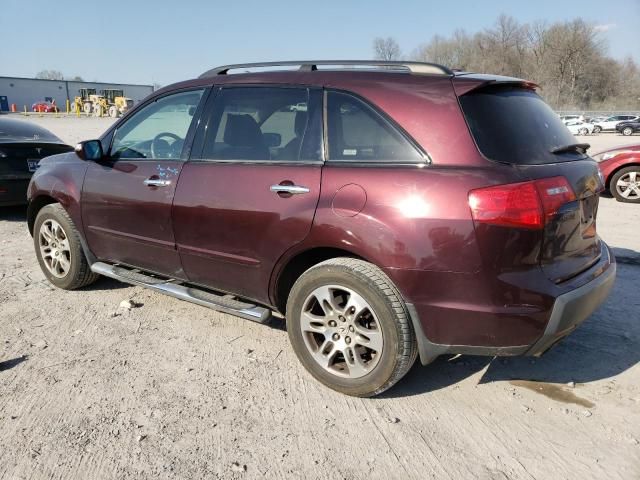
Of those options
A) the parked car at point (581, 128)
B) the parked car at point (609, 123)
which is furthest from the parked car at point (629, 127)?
the parked car at point (581, 128)

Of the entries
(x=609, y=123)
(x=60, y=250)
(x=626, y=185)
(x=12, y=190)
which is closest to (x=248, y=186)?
(x=60, y=250)

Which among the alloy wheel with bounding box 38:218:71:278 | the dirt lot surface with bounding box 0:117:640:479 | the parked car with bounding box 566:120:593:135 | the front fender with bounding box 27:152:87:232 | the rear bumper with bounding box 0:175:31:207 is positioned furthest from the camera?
the parked car with bounding box 566:120:593:135

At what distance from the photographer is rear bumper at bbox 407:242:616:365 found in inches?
101

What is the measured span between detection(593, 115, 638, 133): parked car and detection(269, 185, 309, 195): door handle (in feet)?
148

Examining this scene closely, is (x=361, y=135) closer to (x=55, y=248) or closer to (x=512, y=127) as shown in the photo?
(x=512, y=127)

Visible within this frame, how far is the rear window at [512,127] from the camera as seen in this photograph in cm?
264

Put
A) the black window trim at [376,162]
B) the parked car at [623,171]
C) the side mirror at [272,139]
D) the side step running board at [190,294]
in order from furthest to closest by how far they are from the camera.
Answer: the parked car at [623,171] < the side step running board at [190,294] < the side mirror at [272,139] < the black window trim at [376,162]

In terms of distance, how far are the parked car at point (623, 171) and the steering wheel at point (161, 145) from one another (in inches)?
313

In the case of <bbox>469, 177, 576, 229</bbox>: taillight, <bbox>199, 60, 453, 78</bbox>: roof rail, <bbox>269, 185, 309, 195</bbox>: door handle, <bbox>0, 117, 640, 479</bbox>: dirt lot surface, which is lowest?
<bbox>0, 117, 640, 479</bbox>: dirt lot surface

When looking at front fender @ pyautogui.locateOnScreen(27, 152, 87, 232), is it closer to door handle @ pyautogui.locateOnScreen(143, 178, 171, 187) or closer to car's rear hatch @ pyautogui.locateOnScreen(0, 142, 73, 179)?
door handle @ pyautogui.locateOnScreen(143, 178, 171, 187)

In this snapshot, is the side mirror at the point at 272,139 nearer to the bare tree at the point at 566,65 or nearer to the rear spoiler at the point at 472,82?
the rear spoiler at the point at 472,82

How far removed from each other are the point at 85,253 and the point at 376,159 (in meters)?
2.91

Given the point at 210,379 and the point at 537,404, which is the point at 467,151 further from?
the point at 210,379

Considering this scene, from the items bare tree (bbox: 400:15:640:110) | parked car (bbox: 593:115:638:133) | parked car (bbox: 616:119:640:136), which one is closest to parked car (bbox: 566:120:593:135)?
parked car (bbox: 593:115:638:133)
